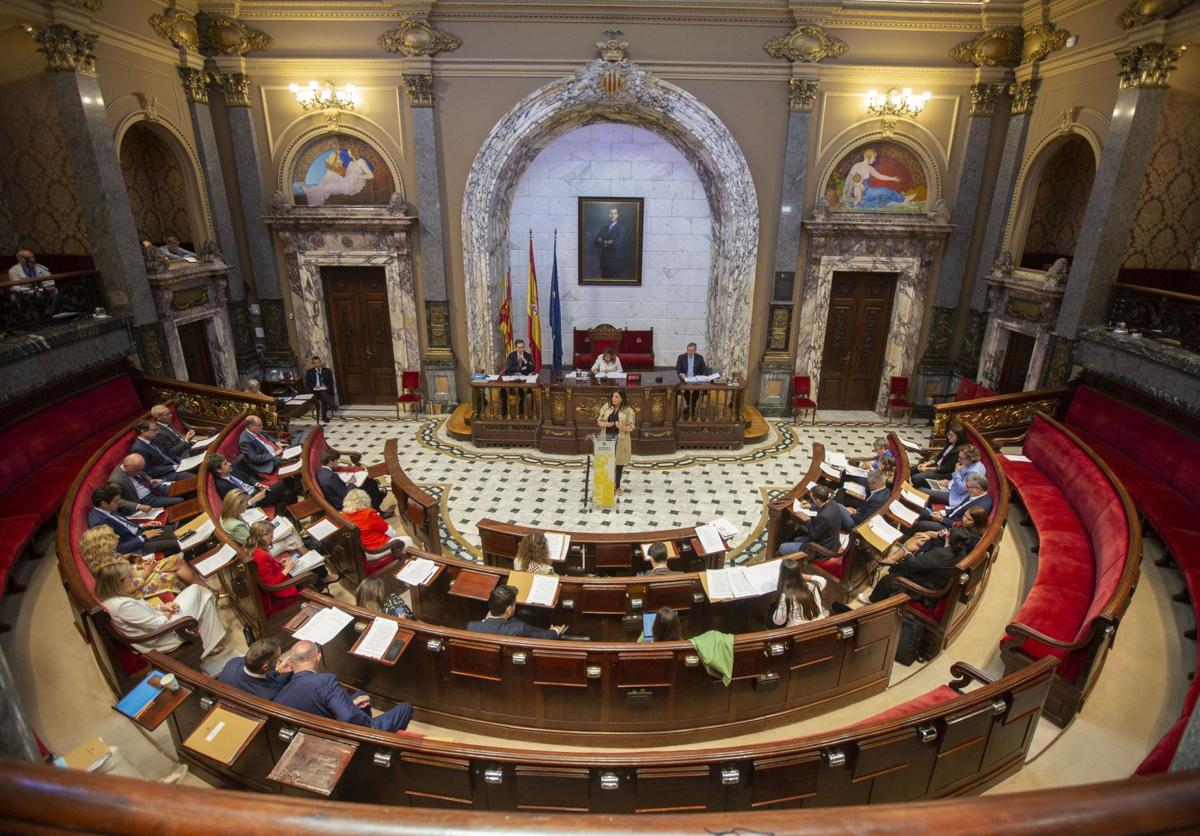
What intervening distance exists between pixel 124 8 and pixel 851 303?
12737 mm

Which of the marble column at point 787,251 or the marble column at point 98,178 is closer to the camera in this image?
the marble column at point 98,178

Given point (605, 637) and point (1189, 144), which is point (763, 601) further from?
point (1189, 144)

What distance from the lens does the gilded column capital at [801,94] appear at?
35.2ft

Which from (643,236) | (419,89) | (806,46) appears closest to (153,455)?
(419,89)

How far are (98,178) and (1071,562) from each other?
1270 cm

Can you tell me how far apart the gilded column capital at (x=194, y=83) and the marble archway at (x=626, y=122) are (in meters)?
4.64

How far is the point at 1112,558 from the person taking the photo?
18.0 ft

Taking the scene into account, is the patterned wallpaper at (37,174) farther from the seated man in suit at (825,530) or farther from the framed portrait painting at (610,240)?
the seated man in suit at (825,530)

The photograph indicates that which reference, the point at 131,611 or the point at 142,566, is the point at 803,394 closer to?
the point at 142,566

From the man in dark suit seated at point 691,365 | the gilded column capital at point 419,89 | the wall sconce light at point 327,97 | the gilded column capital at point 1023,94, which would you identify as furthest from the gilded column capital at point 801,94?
the wall sconce light at point 327,97

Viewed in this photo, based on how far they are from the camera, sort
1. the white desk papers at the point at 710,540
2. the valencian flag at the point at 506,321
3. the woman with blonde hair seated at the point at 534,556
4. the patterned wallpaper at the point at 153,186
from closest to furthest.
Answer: the woman with blonde hair seated at the point at 534,556 → the white desk papers at the point at 710,540 → the patterned wallpaper at the point at 153,186 → the valencian flag at the point at 506,321

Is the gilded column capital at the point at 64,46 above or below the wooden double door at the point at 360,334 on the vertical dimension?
above

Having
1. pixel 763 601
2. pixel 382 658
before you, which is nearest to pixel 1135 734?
pixel 763 601

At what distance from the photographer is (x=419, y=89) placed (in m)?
10.7
